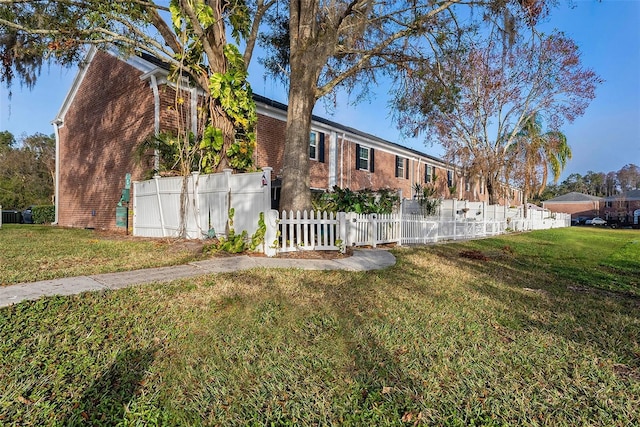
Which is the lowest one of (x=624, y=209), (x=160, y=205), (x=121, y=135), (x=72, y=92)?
(x=160, y=205)

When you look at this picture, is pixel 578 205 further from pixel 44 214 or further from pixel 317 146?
pixel 44 214

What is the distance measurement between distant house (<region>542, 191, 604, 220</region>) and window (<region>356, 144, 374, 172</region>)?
57.6 m

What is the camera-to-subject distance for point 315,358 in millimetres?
2619

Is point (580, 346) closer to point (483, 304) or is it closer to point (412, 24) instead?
point (483, 304)

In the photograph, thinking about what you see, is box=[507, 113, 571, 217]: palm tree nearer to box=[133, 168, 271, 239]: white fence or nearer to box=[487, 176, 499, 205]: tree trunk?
box=[487, 176, 499, 205]: tree trunk

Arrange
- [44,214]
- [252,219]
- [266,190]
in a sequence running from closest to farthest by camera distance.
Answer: [266,190], [252,219], [44,214]

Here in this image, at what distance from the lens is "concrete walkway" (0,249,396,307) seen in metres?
3.85

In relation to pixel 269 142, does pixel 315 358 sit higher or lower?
lower

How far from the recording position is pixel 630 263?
7848 millimetres

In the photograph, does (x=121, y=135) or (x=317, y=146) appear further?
(x=317, y=146)

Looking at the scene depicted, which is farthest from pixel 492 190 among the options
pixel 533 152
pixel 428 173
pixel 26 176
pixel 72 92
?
pixel 26 176

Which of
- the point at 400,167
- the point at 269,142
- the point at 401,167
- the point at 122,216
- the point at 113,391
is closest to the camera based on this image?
the point at 113,391

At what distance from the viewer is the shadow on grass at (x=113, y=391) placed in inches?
76.0

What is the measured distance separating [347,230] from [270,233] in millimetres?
2203
